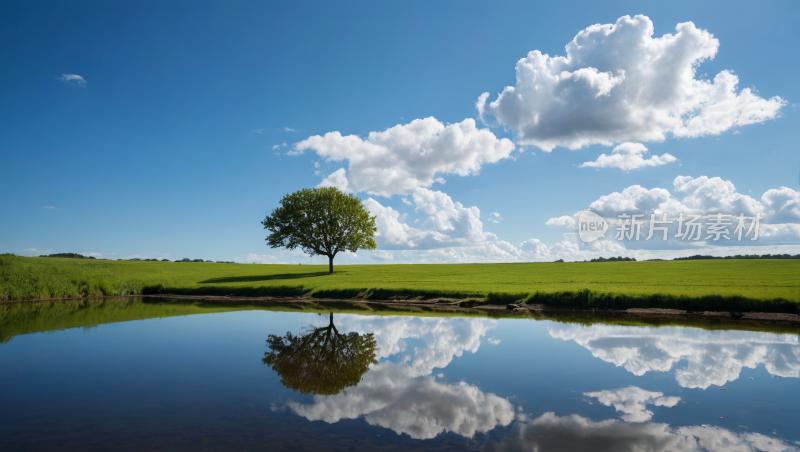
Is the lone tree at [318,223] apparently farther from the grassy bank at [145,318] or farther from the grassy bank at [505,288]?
the grassy bank at [145,318]

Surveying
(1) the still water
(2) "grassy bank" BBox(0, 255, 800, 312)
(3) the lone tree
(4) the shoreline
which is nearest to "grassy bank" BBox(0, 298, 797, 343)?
(4) the shoreline

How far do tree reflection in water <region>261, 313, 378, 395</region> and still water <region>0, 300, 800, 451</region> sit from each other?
88 mm

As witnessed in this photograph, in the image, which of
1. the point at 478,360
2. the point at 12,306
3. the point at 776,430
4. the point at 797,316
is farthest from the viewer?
the point at 12,306

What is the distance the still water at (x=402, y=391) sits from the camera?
7801 millimetres

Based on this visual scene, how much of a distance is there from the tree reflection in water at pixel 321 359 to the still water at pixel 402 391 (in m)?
0.09

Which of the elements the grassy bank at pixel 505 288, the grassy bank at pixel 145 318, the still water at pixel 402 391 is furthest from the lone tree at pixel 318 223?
the still water at pixel 402 391

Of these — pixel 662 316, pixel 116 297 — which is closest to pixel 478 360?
pixel 662 316

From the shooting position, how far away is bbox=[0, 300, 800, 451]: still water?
7.80 m

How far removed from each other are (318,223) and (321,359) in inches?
2046

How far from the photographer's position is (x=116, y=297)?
4566 centimetres

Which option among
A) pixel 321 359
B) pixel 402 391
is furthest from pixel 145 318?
pixel 402 391

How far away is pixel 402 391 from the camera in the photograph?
422 inches

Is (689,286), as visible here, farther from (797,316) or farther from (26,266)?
(26,266)

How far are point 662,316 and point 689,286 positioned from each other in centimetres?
933
